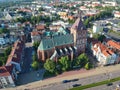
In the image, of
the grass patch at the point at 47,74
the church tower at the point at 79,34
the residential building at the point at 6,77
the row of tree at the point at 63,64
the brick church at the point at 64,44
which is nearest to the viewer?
the residential building at the point at 6,77

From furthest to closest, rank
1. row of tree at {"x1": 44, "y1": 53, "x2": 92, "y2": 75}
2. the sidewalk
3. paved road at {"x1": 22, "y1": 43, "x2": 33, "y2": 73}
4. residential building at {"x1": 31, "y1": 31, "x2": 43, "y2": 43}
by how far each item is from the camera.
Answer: residential building at {"x1": 31, "y1": 31, "x2": 43, "y2": 43}
paved road at {"x1": 22, "y1": 43, "x2": 33, "y2": 73}
row of tree at {"x1": 44, "y1": 53, "x2": 92, "y2": 75}
the sidewalk

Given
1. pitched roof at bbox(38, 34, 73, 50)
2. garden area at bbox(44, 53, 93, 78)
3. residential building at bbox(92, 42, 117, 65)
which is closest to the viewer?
garden area at bbox(44, 53, 93, 78)

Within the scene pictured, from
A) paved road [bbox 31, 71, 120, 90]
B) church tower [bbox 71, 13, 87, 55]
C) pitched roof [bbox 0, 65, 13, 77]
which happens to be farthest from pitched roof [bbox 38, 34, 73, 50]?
paved road [bbox 31, 71, 120, 90]

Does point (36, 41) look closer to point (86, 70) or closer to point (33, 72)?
point (33, 72)

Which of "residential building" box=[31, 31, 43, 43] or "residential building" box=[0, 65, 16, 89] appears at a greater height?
"residential building" box=[31, 31, 43, 43]

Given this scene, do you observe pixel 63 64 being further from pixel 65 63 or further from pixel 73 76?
pixel 73 76

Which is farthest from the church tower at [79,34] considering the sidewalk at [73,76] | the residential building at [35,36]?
the residential building at [35,36]

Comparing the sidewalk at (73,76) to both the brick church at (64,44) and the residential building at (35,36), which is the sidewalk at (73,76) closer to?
the brick church at (64,44)

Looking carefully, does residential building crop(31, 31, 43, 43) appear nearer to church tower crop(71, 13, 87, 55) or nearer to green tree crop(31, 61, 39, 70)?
church tower crop(71, 13, 87, 55)

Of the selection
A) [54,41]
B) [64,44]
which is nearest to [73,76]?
[64,44]
